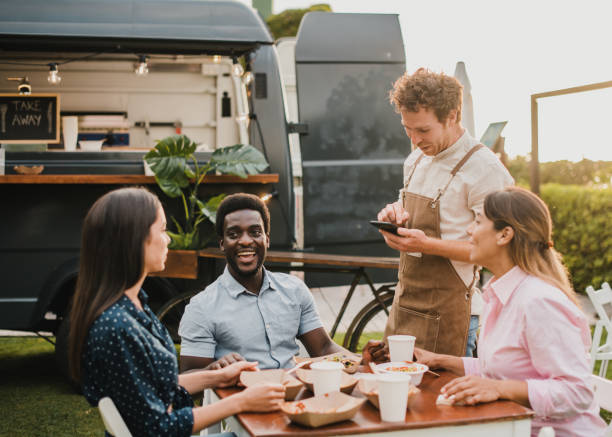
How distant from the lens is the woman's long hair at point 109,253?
6.14ft

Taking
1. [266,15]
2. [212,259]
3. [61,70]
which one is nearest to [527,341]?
[212,259]

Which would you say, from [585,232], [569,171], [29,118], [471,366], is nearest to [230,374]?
[471,366]

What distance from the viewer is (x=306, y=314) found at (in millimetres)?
2896

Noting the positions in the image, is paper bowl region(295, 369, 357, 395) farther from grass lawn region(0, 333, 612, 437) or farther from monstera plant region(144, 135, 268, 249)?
monstera plant region(144, 135, 268, 249)

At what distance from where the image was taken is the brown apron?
2.75 metres

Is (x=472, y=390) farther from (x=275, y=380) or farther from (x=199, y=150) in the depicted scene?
(x=199, y=150)

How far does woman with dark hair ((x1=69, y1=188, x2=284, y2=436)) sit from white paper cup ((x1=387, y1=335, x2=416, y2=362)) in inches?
18.9

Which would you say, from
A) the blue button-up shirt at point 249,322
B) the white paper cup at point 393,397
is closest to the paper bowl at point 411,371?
the white paper cup at point 393,397

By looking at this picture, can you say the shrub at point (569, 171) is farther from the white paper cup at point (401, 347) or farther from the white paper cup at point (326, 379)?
the white paper cup at point (326, 379)

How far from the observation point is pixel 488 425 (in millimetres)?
1877

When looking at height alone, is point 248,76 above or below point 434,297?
above

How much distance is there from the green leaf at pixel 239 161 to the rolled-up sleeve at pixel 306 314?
1.82 metres

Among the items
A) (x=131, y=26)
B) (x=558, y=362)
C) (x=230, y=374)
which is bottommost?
(x=230, y=374)

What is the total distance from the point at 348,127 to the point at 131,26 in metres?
1.99
